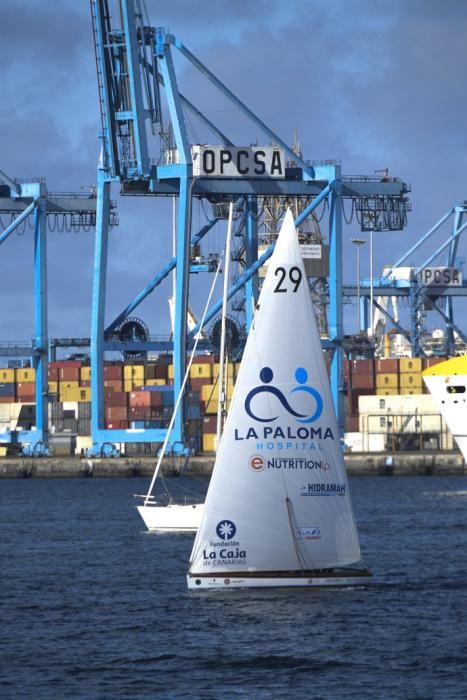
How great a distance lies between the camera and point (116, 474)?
103438 millimetres

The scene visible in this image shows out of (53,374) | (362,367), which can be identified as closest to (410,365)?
(362,367)

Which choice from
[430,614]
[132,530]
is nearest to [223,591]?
[430,614]

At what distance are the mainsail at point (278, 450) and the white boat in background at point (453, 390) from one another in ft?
160

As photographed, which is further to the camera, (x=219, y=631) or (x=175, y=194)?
(x=175, y=194)

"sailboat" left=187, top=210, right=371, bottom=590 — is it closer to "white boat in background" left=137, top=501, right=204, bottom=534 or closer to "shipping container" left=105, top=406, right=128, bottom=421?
"white boat in background" left=137, top=501, right=204, bottom=534

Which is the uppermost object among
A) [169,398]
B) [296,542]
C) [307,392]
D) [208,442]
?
[169,398]

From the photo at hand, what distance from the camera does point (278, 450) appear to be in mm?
34625

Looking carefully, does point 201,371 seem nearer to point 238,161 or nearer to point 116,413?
point 116,413

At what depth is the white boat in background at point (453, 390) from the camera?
83.0 metres

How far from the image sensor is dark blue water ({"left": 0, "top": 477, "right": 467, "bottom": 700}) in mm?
29281

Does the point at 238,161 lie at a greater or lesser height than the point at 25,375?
greater

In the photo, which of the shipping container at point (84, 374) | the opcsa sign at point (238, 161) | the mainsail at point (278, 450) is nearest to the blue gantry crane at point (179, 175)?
the opcsa sign at point (238, 161)

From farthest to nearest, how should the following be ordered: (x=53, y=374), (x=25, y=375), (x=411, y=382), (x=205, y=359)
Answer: (x=25, y=375) → (x=53, y=374) → (x=205, y=359) → (x=411, y=382)

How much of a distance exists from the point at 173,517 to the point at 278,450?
2203cm
